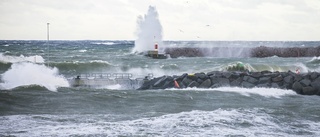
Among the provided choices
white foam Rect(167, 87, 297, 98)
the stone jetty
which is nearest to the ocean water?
white foam Rect(167, 87, 297, 98)

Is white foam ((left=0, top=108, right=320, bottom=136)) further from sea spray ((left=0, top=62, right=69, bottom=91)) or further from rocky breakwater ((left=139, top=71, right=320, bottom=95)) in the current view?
sea spray ((left=0, top=62, right=69, bottom=91))

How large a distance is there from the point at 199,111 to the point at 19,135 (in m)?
5.37

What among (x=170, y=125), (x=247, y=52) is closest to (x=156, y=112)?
(x=170, y=125)

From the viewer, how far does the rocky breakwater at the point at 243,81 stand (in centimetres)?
1938

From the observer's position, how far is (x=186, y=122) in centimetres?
1163

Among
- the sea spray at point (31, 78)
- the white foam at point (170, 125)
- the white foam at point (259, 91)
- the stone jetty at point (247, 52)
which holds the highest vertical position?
the stone jetty at point (247, 52)

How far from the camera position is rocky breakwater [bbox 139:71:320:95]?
63.6 feet

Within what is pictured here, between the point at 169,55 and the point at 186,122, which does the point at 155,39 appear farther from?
the point at 186,122

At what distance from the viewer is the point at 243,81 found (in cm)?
1980

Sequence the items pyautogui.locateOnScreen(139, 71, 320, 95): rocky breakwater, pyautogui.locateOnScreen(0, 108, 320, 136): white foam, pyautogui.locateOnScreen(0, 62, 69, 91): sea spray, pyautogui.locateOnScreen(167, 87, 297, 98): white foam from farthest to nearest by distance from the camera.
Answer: pyautogui.locateOnScreen(0, 62, 69, 91): sea spray → pyautogui.locateOnScreen(139, 71, 320, 95): rocky breakwater → pyautogui.locateOnScreen(167, 87, 297, 98): white foam → pyautogui.locateOnScreen(0, 108, 320, 136): white foam

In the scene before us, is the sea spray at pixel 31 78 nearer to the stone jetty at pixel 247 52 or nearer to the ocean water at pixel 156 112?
the ocean water at pixel 156 112

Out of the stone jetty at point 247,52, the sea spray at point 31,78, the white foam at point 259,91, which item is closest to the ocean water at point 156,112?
the white foam at point 259,91

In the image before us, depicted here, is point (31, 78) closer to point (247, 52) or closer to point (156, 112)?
point (156, 112)

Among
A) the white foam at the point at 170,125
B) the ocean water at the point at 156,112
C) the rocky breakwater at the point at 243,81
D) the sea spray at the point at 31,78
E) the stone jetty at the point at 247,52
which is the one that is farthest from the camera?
the stone jetty at the point at 247,52
